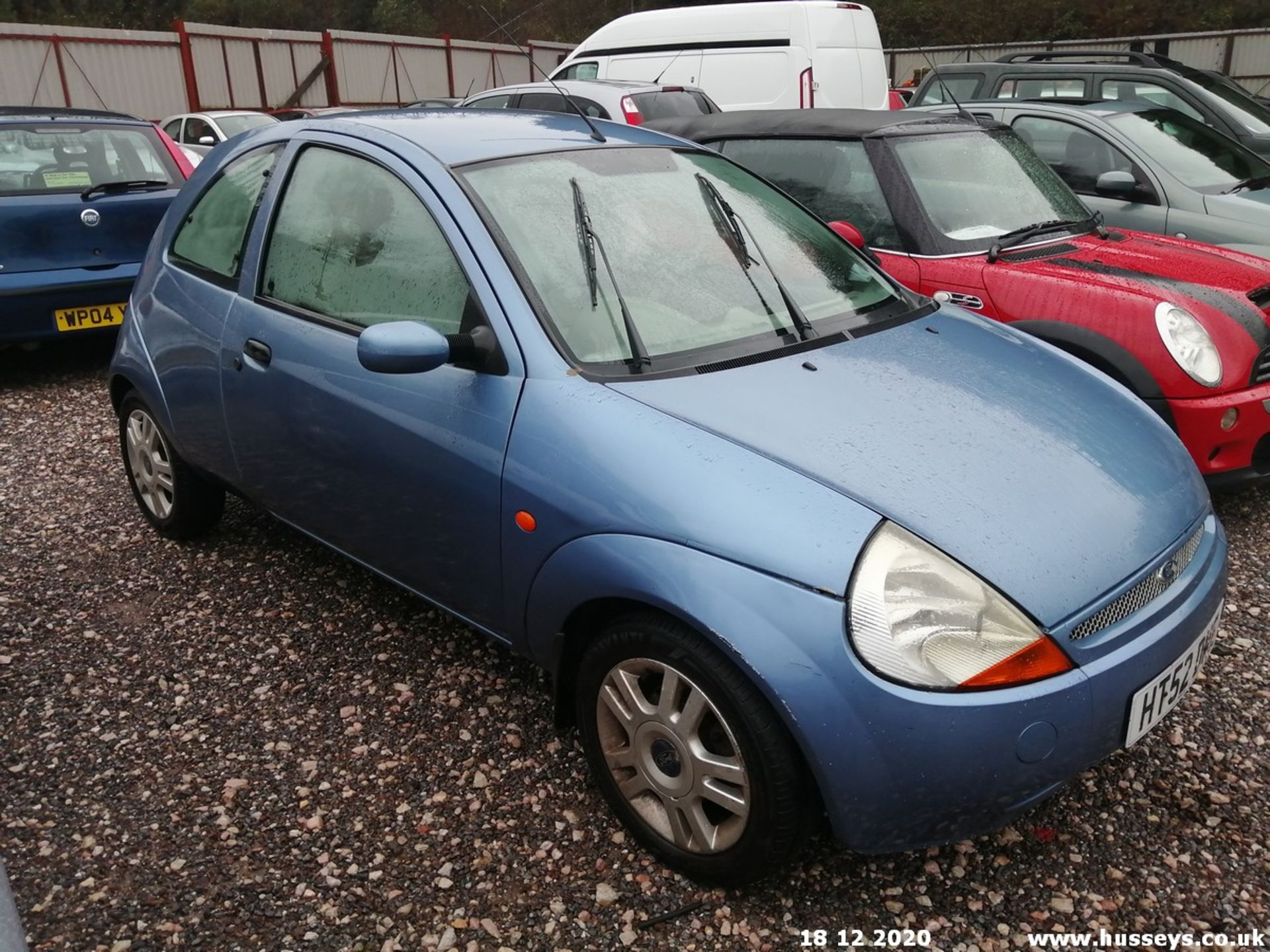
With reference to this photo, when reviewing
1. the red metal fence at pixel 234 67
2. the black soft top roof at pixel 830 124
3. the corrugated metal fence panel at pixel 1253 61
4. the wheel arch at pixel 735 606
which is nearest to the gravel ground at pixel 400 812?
the wheel arch at pixel 735 606

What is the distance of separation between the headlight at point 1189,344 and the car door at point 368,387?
2.70 meters

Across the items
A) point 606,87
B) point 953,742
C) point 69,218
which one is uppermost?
point 606,87

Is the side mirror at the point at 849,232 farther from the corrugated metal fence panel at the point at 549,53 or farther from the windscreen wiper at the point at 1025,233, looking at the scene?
the corrugated metal fence panel at the point at 549,53

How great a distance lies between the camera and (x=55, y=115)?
22.1 ft

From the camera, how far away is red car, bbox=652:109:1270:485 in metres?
4.00

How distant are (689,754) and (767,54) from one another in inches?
391

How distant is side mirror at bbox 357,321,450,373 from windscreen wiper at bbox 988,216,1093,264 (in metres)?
2.86

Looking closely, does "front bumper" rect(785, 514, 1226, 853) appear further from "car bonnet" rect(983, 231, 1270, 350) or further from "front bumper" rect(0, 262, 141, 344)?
"front bumper" rect(0, 262, 141, 344)

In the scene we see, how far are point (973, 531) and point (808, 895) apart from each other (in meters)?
0.92

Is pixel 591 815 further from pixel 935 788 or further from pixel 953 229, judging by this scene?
pixel 953 229

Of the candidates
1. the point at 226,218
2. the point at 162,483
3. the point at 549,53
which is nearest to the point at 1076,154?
the point at 226,218

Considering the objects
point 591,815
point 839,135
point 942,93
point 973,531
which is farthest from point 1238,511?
point 942,93

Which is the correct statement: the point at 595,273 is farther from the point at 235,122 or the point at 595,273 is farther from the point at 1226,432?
the point at 235,122
